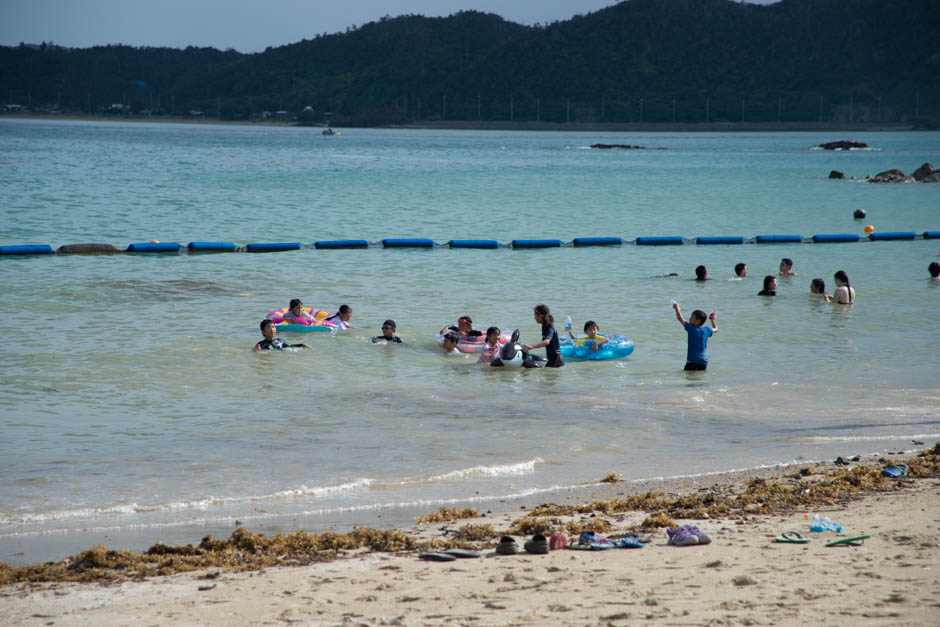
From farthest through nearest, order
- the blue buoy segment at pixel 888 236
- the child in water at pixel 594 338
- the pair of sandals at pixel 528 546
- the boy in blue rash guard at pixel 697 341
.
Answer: the blue buoy segment at pixel 888 236
the child in water at pixel 594 338
the boy in blue rash guard at pixel 697 341
the pair of sandals at pixel 528 546

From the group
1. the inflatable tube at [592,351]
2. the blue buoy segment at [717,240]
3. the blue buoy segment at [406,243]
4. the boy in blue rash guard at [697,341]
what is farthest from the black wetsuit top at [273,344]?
the blue buoy segment at [717,240]

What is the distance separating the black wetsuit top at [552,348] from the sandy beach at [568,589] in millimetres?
6425

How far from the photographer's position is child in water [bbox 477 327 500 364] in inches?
500

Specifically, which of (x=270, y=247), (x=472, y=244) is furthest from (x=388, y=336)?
(x=472, y=244)

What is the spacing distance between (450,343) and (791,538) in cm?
786

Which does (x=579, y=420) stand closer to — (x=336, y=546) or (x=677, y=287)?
(x=336, y=546)

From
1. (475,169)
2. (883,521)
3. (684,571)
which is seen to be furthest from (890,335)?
(475,169)

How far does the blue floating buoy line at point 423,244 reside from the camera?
2455 centimetres

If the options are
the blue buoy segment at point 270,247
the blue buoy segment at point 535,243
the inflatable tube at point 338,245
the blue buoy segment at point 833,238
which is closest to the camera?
the blue buoy segment at point 270,247

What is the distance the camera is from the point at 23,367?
1209cm

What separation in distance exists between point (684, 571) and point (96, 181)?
50.6m

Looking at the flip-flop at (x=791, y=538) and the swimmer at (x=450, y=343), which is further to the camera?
the swimmer at (x=450, y=343)

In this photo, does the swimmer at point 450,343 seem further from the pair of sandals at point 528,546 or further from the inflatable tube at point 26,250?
the inflatable tube at point 26,250

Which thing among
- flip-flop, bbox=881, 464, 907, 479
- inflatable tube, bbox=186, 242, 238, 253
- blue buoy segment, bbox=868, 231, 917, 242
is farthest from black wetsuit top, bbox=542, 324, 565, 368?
blue buoy segment, bbox=868, 231, 917, 242
